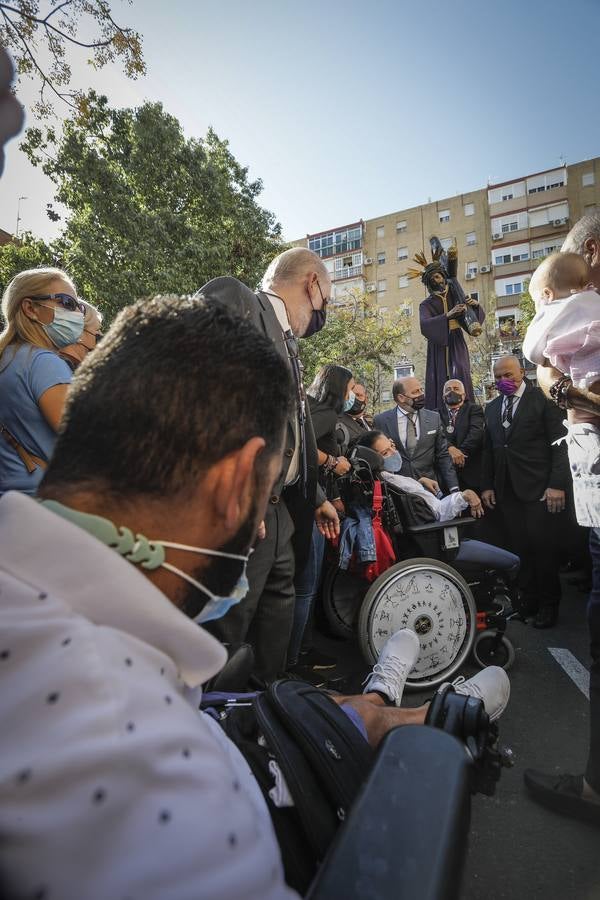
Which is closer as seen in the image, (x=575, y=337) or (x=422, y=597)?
(x=575, y=337)

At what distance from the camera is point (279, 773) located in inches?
39.1

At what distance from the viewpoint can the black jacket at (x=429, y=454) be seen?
485 centimetres

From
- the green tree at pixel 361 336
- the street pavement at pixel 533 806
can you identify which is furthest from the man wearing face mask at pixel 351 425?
the green tree at pixel 361 336

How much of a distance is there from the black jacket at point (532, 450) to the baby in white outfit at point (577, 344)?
2.45 m

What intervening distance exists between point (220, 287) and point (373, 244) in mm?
54118

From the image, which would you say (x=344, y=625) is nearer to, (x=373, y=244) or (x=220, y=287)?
(x=220, y=287)

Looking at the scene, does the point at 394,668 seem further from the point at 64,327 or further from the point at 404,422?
the point at 404,422

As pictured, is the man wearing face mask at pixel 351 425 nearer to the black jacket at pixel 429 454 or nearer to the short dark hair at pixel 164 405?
the black jacket at pixel 429 454

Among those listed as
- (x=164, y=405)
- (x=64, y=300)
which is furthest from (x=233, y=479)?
(x=64, y=300)

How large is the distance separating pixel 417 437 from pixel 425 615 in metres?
2.22

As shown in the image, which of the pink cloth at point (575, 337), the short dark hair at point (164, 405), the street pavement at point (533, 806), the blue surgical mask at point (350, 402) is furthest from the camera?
the blue surgical mask at point (350, 402)

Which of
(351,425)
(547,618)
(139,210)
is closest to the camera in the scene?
(547,618)

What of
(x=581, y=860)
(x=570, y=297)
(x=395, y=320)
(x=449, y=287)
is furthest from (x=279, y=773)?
(x=395, y=320)

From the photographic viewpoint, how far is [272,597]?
2633 millimetres
